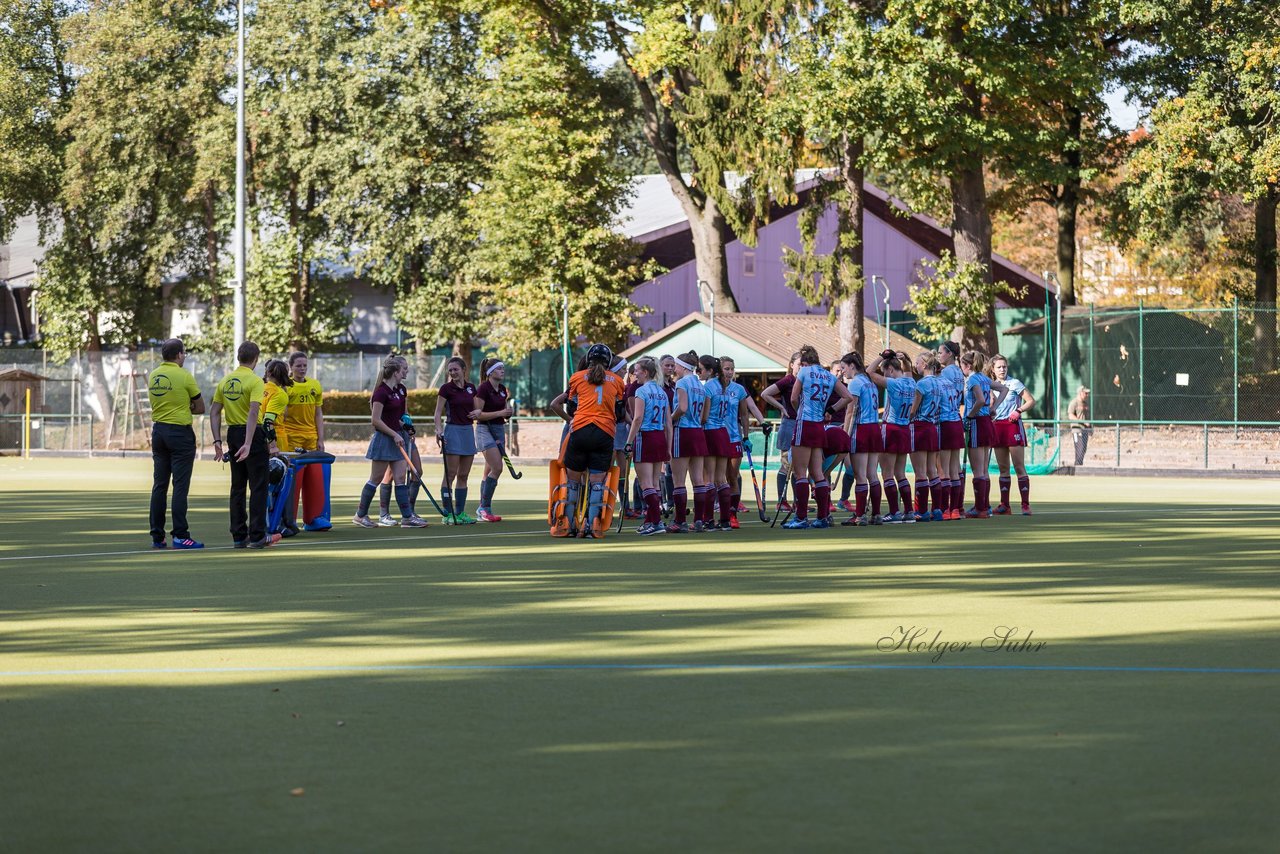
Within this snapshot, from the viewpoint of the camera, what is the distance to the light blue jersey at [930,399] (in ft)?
64.4

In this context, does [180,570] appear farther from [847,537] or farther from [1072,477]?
[1072,477]

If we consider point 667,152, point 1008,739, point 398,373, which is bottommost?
point 1008,739

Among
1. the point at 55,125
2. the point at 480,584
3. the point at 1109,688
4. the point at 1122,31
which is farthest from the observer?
the point at 55,125

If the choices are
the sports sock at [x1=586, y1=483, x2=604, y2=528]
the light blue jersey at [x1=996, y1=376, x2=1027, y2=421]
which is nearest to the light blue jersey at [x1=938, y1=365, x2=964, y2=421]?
the light blue jersey at [x1=996, y1=376, x2=1027, y2=421]

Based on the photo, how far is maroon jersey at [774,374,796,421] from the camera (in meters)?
18.8

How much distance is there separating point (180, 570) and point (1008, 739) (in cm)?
898

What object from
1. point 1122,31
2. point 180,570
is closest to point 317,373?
point 1122,31

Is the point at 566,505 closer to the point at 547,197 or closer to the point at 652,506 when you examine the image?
the point at 652,506

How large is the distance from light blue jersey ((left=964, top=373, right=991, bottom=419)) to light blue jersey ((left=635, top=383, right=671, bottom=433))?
13.9 ft

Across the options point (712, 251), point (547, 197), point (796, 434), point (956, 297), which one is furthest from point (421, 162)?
point (796, 434)

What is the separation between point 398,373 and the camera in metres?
18.9

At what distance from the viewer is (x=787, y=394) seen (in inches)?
751

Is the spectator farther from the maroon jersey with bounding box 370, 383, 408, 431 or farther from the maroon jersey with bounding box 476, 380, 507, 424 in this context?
the maroon jersey with bounding box 370, 383, 408, 431

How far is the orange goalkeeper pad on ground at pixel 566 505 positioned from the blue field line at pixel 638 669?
8637 millimetres
